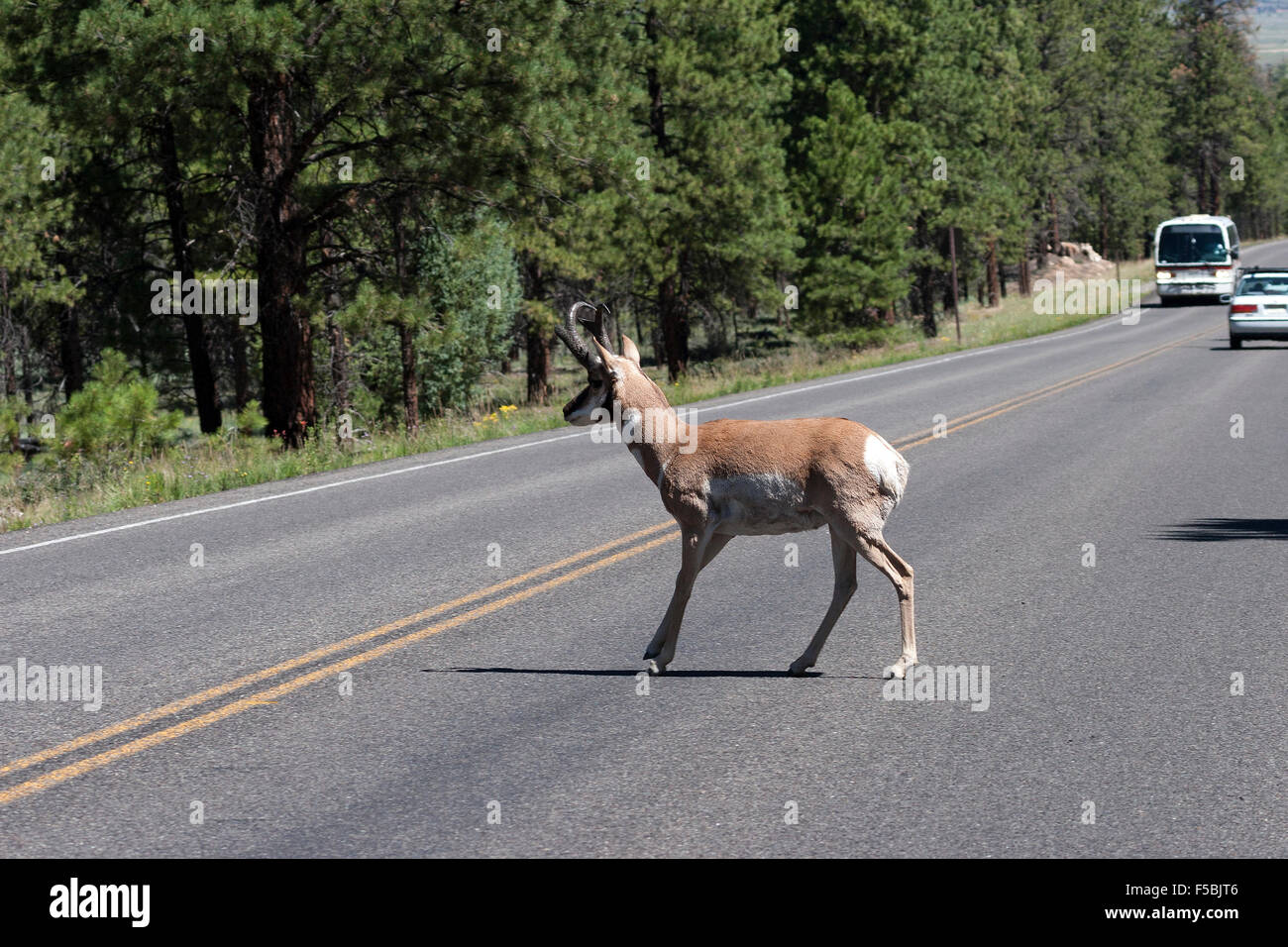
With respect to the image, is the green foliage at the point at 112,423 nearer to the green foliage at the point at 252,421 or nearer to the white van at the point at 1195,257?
the green foliage at the point at 252,421

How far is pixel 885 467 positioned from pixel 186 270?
1049 inches

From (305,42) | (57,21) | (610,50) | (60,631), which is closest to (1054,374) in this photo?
(610,50)

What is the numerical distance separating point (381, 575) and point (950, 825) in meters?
5.55

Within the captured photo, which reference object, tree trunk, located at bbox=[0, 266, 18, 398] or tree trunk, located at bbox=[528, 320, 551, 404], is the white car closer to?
tree trunk, located at bbox=[528, 320, 551, 404]

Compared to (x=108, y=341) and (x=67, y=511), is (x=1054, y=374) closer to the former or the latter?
(x=67, y=511)

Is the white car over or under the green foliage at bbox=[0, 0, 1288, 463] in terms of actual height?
under

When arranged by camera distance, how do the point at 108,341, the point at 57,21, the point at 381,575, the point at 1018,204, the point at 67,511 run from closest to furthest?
the point at 381,575
the point at 67,511
the point at 57,21
the point at 108,341
the point at 1018,204

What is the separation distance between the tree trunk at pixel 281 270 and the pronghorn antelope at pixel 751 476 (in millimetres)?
13784

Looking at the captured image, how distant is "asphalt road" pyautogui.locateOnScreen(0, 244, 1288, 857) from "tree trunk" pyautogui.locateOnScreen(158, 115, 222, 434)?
15.0m

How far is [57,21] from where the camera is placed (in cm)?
1819

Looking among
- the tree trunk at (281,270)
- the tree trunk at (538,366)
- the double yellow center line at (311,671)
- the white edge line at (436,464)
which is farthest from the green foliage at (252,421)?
the tree trunk at (538,366)

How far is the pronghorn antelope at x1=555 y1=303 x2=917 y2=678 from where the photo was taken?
6.51 meters

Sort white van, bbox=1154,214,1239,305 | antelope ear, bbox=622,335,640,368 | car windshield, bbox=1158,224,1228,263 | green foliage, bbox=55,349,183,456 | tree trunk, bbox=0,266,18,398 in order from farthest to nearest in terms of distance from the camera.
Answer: white van, bbox=1154,214,1239,305 < car windshield, bbox=1158,224,1228,263 < tree trunk, bbox=0,266,18,398 < green foliage, bbox=55,349,183,456 < antelope ear, bbox=622,335,640,368

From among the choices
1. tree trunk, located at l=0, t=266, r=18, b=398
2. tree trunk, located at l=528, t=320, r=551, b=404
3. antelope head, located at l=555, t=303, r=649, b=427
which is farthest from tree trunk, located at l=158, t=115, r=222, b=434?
antelope head, located at l=555, t=303, r=649, b=427
